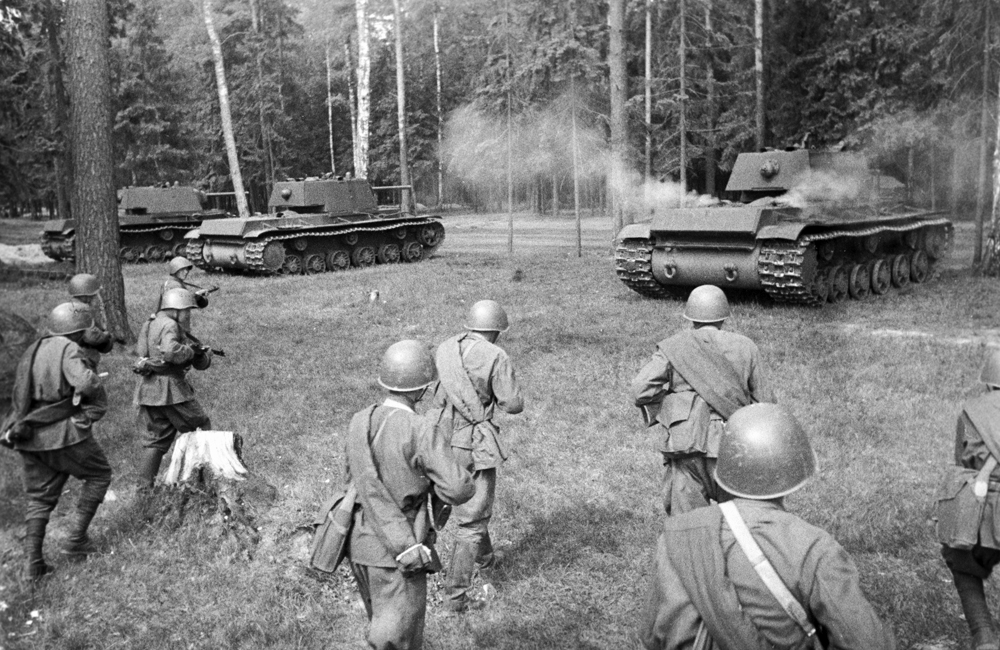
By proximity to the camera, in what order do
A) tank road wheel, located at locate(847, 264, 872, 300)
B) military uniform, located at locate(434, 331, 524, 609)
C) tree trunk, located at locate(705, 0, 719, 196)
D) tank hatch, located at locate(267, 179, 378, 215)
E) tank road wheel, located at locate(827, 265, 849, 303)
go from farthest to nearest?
tree trunk, located at locate(705, 0, 719, 196) → tank hatch, located at locate(267, 179, 378, 215) → tank road wheel, located at locate(847, 264, 872, 300) → tank road wheel, located at locate(827, 265, 849, 303) → military uniform, located at locate(434, 331, 524, 609)

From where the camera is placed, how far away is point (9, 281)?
19297mm

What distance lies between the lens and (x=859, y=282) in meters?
15.5

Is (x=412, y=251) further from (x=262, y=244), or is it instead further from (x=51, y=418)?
(x=51, y=418)

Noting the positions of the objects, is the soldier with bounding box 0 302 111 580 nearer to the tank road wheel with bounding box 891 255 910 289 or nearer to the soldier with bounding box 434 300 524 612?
the soldier with bounding box 434 300 524 612

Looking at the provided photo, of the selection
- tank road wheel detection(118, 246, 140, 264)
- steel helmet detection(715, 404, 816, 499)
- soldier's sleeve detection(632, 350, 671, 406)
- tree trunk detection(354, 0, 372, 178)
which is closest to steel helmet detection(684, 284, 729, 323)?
soldier's sleeve detection(632, 350, 671, 406)

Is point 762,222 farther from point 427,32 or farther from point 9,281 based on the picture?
point 427,32

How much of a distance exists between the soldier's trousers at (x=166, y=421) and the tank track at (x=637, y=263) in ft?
31.8

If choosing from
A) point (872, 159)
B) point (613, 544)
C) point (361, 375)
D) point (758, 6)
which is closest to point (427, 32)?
point (758, 6)

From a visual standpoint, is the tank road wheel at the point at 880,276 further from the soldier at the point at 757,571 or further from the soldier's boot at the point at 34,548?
the soldier at the point at 757,571

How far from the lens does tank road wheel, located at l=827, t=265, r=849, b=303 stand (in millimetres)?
14805

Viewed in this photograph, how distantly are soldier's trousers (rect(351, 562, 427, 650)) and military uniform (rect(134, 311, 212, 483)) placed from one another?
336 centimetres

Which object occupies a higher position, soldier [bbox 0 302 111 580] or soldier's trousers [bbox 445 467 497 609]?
soldier [bbox 0 302 111 580]

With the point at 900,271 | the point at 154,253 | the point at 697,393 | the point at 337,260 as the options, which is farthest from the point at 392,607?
the point at 154,253

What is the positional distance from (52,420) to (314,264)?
1648 centimetres
